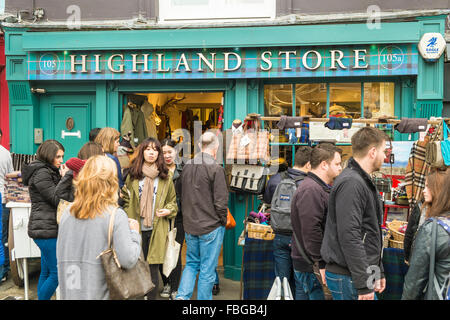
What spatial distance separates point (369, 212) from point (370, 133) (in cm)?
60

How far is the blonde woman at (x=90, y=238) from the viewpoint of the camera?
2977 mm

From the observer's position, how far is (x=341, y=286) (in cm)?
323

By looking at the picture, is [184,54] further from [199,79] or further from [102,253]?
[102,253]

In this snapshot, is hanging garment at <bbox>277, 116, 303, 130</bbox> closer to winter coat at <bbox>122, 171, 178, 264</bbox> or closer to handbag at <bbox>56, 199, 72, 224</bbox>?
Answer: winter coat at <bbox>122, 171, 178, 264</bbox>

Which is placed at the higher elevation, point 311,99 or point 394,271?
point 311,99

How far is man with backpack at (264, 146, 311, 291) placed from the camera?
4504 mm

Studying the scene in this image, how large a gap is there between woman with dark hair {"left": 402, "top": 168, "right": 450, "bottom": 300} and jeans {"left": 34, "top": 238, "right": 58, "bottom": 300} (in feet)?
10.8

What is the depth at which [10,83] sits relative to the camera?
270 inches

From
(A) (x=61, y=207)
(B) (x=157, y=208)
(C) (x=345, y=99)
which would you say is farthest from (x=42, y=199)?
(C) (x=345, y=99)

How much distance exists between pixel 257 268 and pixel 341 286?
1.90 m

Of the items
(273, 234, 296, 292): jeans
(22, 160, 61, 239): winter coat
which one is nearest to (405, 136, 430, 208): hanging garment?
(273, 234, 296, 292): jeans

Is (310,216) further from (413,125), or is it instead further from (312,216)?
(413,125)

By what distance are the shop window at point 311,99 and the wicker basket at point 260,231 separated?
2.31m
